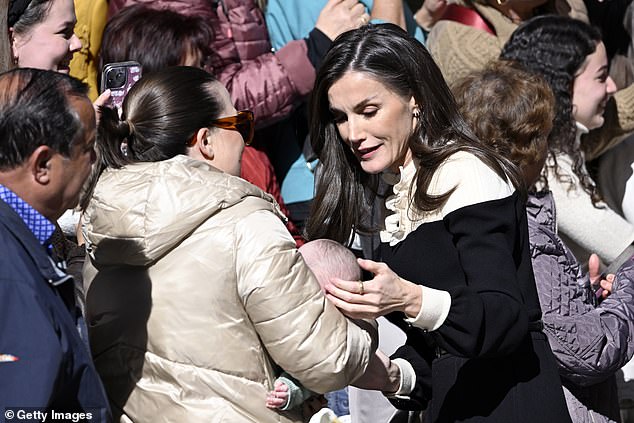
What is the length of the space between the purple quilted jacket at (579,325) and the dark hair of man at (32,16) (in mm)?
1925

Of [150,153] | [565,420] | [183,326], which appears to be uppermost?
[150,153]

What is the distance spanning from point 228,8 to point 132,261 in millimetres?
2483

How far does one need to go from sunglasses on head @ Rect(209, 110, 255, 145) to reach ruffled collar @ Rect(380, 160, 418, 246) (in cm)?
48

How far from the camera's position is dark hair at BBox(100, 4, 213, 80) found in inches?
182

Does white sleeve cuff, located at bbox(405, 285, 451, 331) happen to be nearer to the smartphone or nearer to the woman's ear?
the woman's ear

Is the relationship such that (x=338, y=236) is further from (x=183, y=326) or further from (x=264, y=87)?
(x=264, y=87)

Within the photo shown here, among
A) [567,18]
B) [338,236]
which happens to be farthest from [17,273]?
[567,18]

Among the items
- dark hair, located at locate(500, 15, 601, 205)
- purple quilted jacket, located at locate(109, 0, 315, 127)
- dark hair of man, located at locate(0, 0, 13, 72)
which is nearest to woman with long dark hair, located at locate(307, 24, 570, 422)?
dark hair of man, located at locate(0, 0, 13, 72)

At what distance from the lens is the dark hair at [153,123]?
310cm

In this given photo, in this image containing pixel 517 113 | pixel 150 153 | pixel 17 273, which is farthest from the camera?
pixel 517 113

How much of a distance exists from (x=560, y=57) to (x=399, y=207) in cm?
201

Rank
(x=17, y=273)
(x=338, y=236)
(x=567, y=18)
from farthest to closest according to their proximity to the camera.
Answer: (x=567, y=18), (x=338, y=236), (x=17, y=273)

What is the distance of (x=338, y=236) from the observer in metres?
3.70

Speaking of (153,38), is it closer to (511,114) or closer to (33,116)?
(511,114)
